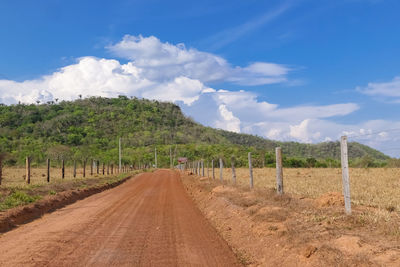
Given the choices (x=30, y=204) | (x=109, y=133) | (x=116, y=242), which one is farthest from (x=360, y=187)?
(x=109, y=133)

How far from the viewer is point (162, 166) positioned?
119812 mm

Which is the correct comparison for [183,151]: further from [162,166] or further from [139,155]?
[139,155]

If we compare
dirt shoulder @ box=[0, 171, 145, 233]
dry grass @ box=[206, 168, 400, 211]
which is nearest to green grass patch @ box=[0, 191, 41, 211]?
dirt shoulder @ box=[0, 171, 145, 233]

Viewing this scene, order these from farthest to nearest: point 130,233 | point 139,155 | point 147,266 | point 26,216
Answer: point 139,155 → point 26,216 → point 130,233 → point 147,266

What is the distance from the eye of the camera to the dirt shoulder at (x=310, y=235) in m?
5.95

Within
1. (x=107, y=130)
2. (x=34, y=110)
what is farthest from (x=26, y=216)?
(x=34, y=110)

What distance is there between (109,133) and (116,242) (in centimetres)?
12557

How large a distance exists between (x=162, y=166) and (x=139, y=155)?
1002 centimetres

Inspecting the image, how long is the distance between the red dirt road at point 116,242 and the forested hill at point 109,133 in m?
70.0

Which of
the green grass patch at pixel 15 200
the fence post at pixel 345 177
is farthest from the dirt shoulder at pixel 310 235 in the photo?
the green grass patch at pixel 15 200

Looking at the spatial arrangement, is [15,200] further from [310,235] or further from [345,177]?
[345,177]

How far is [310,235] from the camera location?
24.3ft

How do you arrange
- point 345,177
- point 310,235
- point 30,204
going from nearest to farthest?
point 310,235, point 345,177, point 30,204

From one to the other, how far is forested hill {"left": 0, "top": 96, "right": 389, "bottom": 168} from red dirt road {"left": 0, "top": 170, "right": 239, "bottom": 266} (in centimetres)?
7003
